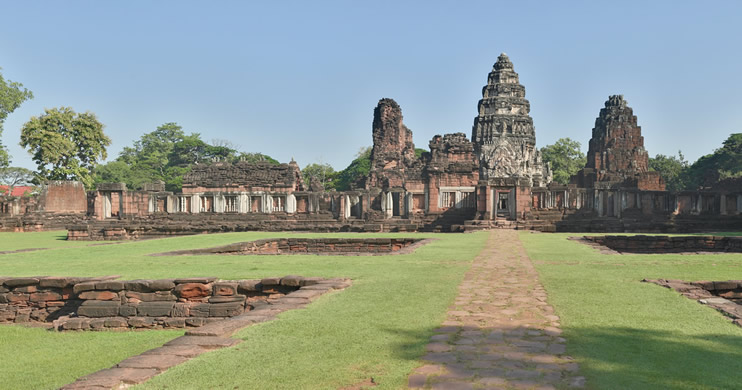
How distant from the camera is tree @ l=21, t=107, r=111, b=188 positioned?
1681 inches

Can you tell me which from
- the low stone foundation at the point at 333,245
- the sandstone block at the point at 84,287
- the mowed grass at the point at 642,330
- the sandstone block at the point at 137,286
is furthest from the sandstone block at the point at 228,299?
the low stone foundation at the point at 333,245

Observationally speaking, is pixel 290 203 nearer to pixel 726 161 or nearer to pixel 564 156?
pixel 726 161

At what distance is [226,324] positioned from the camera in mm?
5539

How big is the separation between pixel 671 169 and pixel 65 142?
Answer: 6851cm

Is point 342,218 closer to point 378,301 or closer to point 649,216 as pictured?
point 649,216

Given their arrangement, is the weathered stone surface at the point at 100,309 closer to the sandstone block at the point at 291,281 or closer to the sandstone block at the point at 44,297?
the sandstone block at the point at 44,297

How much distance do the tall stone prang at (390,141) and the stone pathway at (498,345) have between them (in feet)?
135

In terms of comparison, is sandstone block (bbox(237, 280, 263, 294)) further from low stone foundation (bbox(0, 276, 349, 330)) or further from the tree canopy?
the tree canopy

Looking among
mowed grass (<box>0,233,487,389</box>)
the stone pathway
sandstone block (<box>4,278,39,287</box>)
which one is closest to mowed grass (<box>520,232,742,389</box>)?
the stone pathway

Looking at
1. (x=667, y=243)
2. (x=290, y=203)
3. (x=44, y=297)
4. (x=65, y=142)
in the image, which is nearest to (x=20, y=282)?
(x=44, y=297)

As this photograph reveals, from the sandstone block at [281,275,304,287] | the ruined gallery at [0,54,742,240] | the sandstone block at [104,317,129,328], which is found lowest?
the sandstone block at [104,317,129,328]

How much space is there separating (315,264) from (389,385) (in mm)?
7158

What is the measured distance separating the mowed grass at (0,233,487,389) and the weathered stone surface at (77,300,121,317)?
0.55 meters

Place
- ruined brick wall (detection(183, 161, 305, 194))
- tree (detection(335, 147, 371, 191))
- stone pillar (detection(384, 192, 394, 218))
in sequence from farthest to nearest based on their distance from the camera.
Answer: tree (detection(335, 147, 371, 191)), ruined brick wall (detection(183, 161, 305, 194)), stone pillar (detection(384, 192, 394, 218))
